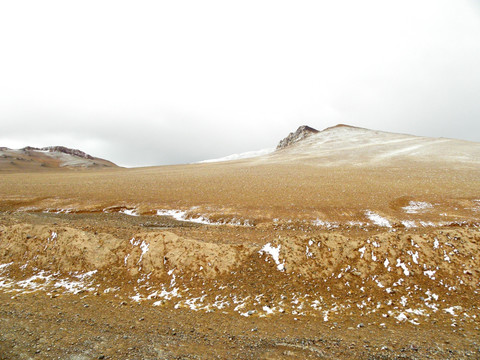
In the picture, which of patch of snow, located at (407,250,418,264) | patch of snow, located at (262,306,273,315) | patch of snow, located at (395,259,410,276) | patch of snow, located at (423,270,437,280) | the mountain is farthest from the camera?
the mountain

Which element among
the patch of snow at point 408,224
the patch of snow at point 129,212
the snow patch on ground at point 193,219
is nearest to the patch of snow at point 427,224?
the patch of snow at point 408,224

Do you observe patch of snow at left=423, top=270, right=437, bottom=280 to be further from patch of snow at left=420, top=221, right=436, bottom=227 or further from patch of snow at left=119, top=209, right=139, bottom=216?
patch of snow at left=119, top=209, right=139, bottom=216

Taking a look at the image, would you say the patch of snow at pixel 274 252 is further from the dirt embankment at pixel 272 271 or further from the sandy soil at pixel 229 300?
the sandy soil at pixel 229 300

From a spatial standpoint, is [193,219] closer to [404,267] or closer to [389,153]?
[404,267]

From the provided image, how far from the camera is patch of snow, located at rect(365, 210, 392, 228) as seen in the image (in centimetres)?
2138

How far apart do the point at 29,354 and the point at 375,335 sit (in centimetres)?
1137

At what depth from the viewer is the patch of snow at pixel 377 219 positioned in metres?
21.4

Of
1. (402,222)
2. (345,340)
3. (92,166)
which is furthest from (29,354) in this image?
(92,166)

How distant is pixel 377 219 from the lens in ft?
73.2

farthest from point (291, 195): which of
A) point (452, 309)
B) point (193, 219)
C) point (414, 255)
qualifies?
point (452, 309)

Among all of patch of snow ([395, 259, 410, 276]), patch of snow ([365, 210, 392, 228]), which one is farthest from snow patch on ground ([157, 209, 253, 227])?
patch of snow ([395, 259, 410, 276])

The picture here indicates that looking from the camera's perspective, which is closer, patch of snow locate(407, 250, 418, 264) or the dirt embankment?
the dirt embankment

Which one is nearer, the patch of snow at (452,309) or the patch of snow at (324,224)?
the patch of snow at (452,309)

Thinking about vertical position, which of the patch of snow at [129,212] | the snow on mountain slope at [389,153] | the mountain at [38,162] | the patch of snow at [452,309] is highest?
the mountain at [38,162]
